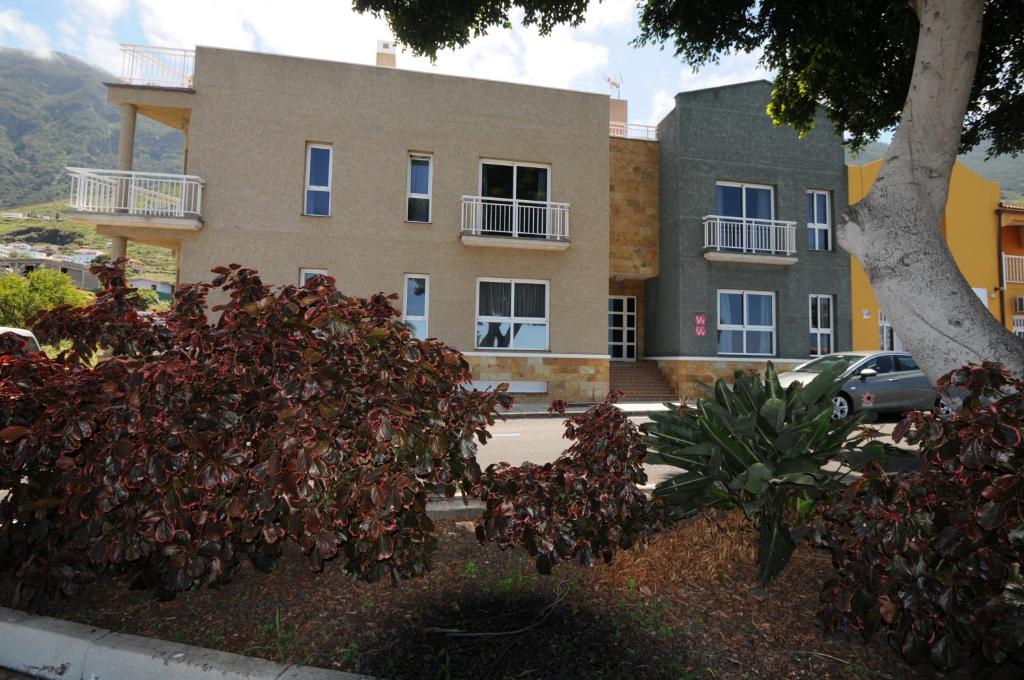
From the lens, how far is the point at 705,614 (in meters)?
2.62

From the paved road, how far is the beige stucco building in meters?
3.83

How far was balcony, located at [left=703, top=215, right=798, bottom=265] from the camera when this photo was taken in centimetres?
1702

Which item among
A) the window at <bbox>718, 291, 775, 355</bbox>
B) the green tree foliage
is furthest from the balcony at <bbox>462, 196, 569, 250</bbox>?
the green tree foliage

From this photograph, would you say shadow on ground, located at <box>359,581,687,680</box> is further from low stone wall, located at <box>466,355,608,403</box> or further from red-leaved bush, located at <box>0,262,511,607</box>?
low stone wall, located at <box>466,355,608,403</box>

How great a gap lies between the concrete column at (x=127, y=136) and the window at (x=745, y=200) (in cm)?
1638

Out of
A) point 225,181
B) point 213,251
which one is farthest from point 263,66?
point 213,251

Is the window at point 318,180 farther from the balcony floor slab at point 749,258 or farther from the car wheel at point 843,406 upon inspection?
the car wheel at point 843,406

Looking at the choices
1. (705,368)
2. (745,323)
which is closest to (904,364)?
(705,368)

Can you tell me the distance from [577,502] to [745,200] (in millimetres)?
17505

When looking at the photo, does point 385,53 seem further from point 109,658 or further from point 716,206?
point 109,658

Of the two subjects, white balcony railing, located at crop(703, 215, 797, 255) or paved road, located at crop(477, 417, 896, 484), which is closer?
paved road, located at crop(477, 417, 896, 484)

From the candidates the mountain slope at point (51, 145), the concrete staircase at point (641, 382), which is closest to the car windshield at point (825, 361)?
the concrete staircase at point (641, 382)

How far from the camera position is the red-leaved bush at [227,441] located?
227cm

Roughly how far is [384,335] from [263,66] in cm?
1501
